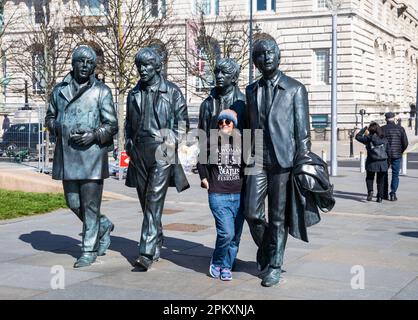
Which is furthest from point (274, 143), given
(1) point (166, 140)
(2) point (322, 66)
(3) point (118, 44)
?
(2) point (322, 66)

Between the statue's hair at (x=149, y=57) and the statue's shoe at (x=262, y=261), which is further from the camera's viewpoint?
the statue's hair at (x=149, y=57)

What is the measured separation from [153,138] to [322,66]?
3871cm

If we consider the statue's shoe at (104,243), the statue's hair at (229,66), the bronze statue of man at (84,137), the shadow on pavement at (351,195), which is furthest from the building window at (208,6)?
the statue's hair at (229,66)

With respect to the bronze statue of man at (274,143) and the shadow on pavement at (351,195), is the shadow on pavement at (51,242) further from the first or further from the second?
the shadow on pavement at (351,195)

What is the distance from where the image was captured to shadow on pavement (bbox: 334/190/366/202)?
14.8m

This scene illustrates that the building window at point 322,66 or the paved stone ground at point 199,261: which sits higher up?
the building window at point 322,66

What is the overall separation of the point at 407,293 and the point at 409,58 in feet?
193

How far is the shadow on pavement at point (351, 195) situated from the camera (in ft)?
48.4

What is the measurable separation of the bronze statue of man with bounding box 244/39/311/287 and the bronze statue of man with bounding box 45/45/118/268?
1.75 meters

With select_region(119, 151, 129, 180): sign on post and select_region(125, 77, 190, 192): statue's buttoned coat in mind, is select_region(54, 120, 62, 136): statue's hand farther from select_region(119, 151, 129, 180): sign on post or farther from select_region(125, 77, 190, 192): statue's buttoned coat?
select_region(119, 151, 129, 180): sign on post

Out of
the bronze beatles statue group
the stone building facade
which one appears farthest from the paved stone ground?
the stone building facade

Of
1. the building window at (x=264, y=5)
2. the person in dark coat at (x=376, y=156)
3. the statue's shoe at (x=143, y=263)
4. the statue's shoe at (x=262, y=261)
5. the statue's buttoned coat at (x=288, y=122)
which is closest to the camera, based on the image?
the statue's buttoned coat at (x=288, y=122)

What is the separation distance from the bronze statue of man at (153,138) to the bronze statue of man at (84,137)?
0.29 meters

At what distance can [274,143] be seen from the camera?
6.54 metres
